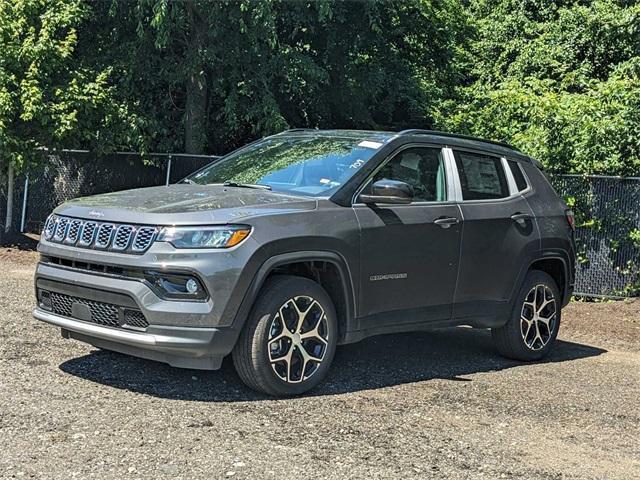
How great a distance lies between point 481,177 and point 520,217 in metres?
0.49

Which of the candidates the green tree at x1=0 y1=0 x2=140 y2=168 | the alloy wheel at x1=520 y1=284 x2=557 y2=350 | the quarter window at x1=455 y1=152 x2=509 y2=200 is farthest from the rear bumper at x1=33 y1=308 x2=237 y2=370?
the green tree at x1=0 y1=0 x2=140 y2=168

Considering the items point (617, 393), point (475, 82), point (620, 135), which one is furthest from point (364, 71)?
point (617, 393)

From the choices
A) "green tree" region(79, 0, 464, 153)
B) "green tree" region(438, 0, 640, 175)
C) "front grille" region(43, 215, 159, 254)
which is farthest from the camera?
"green tree" region(79, 0, 464, 153)

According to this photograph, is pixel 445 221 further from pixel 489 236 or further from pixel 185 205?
pixel 185 205

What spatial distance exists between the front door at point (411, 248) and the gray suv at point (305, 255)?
1 centimetres

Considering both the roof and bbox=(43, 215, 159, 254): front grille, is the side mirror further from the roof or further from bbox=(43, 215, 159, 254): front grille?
bbox=(43, 215, 159, 254): front grille

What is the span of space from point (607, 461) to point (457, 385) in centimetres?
172

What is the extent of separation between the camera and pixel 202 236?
5.77 metres

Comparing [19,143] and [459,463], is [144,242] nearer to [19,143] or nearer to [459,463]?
[459,463]

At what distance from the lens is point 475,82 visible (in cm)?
2309

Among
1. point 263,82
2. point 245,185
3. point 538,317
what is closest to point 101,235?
point 245,185

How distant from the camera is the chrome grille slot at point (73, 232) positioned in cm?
620

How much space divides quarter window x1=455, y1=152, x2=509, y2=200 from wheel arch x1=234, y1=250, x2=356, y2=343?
5.20 feet

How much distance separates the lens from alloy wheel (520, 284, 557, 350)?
26.2 feet
